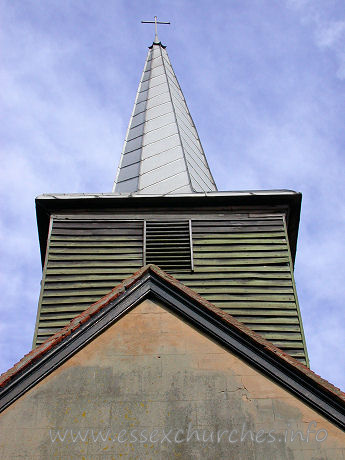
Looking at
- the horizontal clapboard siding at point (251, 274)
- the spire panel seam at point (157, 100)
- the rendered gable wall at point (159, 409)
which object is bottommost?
the rendered gable wall at point (159, 409)

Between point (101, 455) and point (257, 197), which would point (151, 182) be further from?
point (101, 455)

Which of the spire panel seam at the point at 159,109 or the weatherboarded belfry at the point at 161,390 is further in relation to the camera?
the spire panel seam at the point at 159,109

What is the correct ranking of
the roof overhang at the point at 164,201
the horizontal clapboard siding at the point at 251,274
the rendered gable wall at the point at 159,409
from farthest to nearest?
the roof overhang at the point at 164,201 < the horizontal clapboard siding at the point at 251,274 < the rendered gable wall at the point at 159,409

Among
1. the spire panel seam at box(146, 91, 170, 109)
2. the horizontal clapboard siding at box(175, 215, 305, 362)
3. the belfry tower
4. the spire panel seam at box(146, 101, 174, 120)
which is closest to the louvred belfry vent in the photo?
the belfry tower

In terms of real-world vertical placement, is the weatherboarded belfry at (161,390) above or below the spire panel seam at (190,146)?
below

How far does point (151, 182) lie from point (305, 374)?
887cm

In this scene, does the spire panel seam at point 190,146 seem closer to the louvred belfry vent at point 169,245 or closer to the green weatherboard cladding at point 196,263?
the green weatherboard cladding at point 196,263

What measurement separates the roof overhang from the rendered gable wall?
21.5 ft

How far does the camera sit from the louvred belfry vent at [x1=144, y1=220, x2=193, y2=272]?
1302 cm

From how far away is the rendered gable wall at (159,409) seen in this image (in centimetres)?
661

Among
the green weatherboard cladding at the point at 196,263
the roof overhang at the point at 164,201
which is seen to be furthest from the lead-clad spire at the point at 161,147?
the green weatherboard cladding at the point at 196,263

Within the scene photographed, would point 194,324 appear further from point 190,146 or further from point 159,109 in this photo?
point 159,109

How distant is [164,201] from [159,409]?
24.2 feet

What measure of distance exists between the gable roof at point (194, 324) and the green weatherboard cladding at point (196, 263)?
4260 mm
